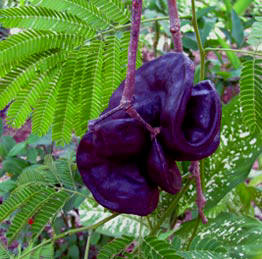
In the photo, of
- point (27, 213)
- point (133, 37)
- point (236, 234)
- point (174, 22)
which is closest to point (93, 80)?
point (174, 22)

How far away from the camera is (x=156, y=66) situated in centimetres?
83

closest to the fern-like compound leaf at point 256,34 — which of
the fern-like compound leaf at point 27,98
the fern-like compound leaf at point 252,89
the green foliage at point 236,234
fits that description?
the fern-like compound leaf at point 252,89

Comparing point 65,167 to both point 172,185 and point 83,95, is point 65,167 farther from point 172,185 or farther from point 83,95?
point 172,185

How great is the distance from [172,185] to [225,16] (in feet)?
6.43

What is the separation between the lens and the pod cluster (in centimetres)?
76

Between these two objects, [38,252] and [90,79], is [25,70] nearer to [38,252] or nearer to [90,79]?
[90,79]

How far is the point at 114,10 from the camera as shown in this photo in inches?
39.3

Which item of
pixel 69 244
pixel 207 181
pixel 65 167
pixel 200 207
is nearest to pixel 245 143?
pixel 207 181

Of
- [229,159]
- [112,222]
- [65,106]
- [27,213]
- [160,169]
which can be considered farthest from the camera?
[112,222]

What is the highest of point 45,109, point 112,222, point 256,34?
point 256,34

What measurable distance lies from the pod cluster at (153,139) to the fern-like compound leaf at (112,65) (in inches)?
5.8

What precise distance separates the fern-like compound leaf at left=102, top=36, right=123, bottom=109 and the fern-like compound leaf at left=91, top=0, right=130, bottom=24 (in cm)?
5

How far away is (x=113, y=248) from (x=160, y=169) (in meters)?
0.42

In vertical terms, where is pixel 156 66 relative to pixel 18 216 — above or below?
above
